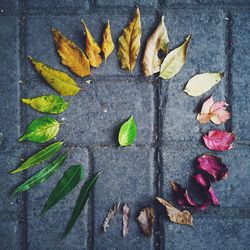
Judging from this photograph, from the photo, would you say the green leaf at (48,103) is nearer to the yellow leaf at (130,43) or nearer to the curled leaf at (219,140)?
the yellow leaf at (130,43)

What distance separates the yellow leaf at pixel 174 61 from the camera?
4.09 feet

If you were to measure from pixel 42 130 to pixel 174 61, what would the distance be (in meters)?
0.50

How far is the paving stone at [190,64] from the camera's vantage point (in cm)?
127

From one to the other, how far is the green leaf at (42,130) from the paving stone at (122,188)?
16 cm

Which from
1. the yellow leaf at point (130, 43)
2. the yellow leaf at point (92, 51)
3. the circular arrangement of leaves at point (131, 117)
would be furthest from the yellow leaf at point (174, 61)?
the yellow leaf at point (92, 51)

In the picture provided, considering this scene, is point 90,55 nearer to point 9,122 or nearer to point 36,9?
point 36,9

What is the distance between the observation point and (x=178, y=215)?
4.11 feet

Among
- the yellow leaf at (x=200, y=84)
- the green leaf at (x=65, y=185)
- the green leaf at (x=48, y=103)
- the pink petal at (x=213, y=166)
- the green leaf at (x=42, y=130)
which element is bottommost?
the green leaf at (x=65, y=185)

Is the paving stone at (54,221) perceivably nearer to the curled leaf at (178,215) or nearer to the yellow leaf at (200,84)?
the curled leaf at (178,215)

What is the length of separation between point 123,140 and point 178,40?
0.39 meters

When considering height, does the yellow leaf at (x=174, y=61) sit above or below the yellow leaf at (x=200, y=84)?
above

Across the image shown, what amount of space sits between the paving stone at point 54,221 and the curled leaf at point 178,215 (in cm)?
28

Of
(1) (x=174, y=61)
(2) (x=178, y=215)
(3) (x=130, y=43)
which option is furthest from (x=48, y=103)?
(2) (x=178, y=215)

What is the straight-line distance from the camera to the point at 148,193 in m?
1.27
